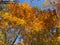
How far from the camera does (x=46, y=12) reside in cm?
363

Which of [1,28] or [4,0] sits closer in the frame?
[1,28]

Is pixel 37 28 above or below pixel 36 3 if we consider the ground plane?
below

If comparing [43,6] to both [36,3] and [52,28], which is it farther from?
[52,28]

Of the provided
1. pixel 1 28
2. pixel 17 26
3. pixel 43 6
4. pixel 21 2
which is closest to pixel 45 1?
pixel 43 6

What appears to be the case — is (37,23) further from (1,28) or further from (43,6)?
(1,28)

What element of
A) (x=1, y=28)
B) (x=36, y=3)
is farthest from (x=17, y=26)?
(x=36, y=3)

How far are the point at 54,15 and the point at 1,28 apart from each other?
0.90 meters

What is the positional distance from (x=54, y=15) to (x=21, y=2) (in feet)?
1.98

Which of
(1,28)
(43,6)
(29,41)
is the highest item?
(43,6)

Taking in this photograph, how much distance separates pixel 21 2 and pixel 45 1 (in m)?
0.41

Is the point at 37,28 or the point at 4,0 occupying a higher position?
the point at 4,0

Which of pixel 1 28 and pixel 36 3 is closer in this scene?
pixel 1 28

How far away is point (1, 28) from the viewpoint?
3463mm

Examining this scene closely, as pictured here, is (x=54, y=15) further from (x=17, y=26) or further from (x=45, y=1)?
(x=17, y=26)
